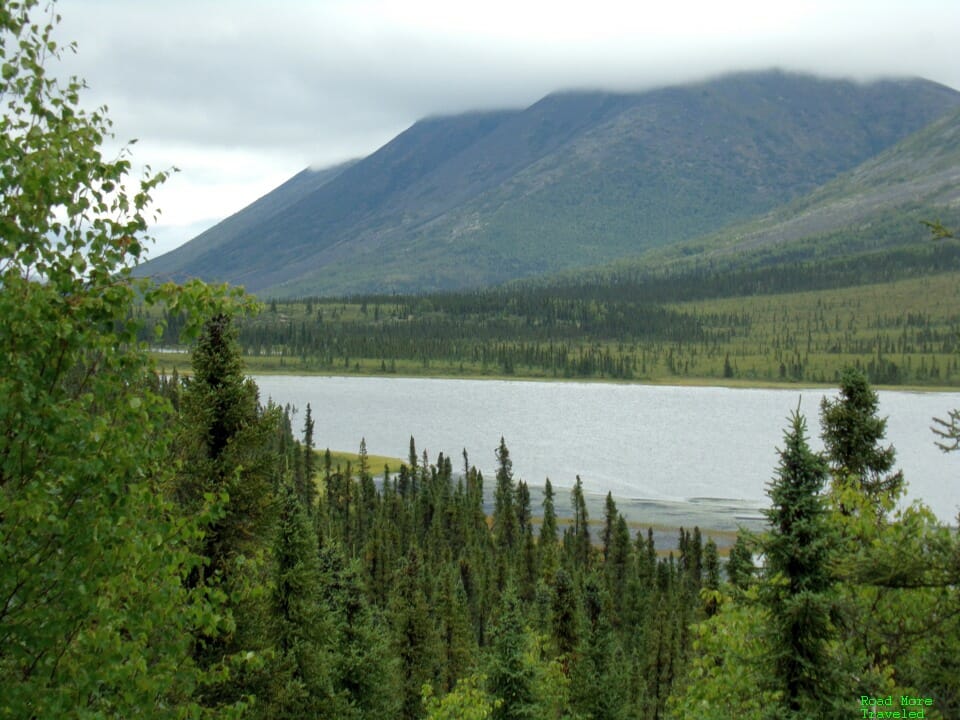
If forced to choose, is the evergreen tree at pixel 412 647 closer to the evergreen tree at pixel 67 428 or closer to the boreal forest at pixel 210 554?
the boreal forest at pixel 210 554

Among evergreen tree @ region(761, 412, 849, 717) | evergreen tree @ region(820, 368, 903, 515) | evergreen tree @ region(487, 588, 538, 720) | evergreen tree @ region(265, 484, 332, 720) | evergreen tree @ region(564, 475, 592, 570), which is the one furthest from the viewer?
evergreen tree @ region(564, 475, 592, 570)

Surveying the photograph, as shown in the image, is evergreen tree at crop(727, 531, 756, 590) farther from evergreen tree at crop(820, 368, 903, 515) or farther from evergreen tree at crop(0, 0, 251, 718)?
evergreen tree at crop(0, 0, 251, 718)

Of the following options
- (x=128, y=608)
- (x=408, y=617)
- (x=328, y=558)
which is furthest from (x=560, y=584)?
(x=128, y=608)

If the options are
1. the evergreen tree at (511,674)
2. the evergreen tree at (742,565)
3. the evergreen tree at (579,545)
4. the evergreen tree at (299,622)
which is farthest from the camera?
the evergreen tree at (579,545)

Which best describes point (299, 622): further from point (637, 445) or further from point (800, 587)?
point (637, 445)

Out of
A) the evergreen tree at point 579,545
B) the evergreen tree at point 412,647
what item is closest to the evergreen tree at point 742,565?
the evergreen tree at point 412,647

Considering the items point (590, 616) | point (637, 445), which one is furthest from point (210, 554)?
point (637, 445)

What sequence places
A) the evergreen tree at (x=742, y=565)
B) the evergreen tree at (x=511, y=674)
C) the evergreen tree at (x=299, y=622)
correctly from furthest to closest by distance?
the evergreen tree at (x=511, y=674) → the evergreen tree at (x=299, y=622) → the evergreen tree at (x=742, y=565)

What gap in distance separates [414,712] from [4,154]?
121ft

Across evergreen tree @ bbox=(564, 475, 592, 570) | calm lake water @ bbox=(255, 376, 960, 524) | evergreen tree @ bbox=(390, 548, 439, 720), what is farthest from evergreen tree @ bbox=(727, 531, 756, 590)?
calm lake water @ bbox=(255, 376, 960, 524)

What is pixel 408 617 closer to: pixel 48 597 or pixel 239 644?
pixel 239 644

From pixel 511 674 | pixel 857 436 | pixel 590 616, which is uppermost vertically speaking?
pixel 857 436

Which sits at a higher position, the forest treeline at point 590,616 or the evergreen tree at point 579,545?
the forest treeline at point 590,616

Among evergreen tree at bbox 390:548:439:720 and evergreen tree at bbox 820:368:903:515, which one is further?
evergreen tree at bbox 390:548:439:720
